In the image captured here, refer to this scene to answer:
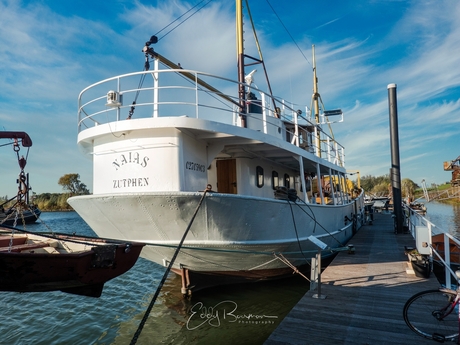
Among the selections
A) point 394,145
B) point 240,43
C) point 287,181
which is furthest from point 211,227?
point 394,145

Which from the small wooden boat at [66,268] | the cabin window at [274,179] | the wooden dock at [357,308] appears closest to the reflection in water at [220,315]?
the wooden dock at [357,308]

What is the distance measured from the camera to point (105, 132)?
21.1ft

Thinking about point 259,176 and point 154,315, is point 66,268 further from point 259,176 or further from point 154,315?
point 259,176

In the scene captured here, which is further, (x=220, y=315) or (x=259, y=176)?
(x=259, y=176)

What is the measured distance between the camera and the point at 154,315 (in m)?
7.69

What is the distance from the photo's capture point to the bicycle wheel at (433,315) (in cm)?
399

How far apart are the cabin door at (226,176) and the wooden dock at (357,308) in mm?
3113

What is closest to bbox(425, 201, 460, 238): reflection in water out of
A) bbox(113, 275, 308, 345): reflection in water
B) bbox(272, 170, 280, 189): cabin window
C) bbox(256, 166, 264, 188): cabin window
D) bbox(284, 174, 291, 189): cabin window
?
bbox(284, 174, 291, 189): cabin window

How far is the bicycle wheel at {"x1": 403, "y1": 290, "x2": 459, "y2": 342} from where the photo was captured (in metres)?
3.99

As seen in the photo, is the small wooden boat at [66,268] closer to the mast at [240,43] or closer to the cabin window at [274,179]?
the cabin window at [274,179]

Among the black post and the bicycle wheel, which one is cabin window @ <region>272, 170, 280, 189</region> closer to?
the bicycle wheel

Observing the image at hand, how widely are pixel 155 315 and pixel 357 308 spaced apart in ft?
15.7

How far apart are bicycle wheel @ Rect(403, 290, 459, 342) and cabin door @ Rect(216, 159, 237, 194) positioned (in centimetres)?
477

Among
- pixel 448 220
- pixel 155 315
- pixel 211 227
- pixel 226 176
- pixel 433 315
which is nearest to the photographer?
pixel 433 315
